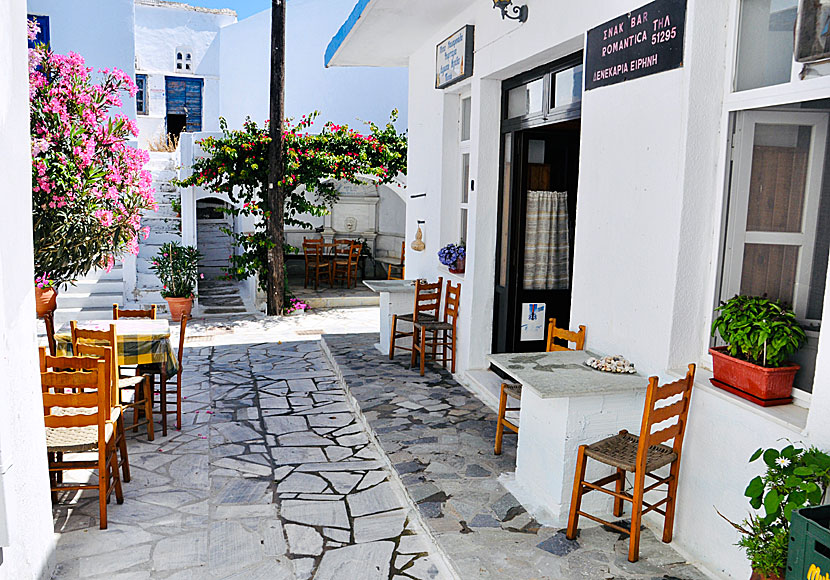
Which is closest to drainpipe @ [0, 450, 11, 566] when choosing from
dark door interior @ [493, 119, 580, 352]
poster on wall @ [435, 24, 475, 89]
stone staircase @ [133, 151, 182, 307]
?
dark door interior @ [493, 119, 580, 352]

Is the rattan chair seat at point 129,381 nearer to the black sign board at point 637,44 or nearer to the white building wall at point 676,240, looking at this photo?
the white building wall at point 676,240

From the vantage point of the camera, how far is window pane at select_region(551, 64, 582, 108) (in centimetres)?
506

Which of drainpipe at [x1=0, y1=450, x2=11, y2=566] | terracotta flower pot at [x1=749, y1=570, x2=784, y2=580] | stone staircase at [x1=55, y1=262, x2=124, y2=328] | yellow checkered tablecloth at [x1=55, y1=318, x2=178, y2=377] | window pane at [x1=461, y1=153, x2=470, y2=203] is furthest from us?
stone staircase at [x1=55, y1=262, x2=124, y2=328]

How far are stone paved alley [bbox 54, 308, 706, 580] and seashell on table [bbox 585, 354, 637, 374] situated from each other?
921 mm

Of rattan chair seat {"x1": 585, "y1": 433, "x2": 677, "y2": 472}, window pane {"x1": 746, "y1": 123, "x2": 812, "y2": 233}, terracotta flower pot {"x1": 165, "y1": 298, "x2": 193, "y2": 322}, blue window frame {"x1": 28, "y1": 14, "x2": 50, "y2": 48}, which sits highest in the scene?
blue window frame {"x1": 28, "y1": 14, "x2": 50, "y2": 48}

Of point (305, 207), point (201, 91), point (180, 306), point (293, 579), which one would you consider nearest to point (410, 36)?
→ point (305, 207)

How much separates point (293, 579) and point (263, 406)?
116 inches

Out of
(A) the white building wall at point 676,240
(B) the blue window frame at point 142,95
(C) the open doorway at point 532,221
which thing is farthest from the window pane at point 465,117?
(B) the blue window frame at point 142,95

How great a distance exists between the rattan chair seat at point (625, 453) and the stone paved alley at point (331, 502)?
1.64ft

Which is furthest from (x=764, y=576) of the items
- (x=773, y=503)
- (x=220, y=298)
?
(x=220, y=298)

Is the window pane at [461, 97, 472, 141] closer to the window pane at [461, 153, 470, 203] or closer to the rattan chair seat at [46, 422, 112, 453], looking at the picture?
the window pane at [461, 153, 470, 203]

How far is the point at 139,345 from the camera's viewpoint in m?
5.36

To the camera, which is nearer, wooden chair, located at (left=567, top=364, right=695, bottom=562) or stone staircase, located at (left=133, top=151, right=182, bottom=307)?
wooden chair, located at (left=567, top=364, right=695, bottom=562)

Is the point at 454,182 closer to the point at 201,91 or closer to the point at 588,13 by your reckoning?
the point at 588,13
